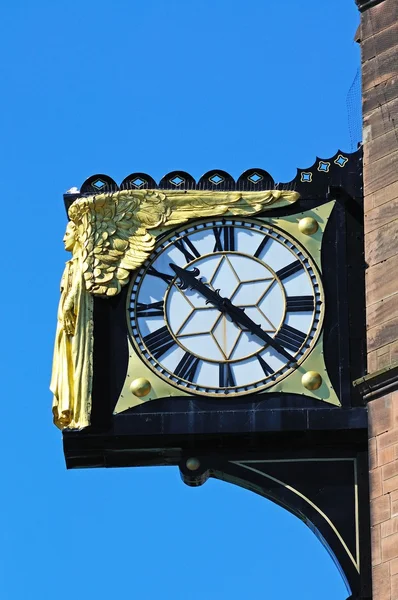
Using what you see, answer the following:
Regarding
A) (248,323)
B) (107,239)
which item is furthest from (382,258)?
(107,239)

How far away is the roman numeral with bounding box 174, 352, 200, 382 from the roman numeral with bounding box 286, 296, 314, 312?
1067mm

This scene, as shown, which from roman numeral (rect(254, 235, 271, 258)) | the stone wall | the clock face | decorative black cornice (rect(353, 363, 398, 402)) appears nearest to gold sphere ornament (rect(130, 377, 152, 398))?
the clock face

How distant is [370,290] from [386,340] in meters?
0.68

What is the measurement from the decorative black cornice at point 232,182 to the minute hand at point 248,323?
131cm

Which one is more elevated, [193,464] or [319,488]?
[193,464]

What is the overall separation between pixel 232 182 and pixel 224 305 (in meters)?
1.40

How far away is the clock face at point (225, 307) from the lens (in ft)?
103

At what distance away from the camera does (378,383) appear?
30.5 metres

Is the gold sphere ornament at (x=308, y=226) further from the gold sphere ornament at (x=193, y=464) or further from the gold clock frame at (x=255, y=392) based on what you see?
the gold sphere ornament at (x=193, y=464)

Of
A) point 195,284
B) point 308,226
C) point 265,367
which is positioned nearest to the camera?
point 265,367

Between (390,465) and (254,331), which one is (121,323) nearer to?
(254,331)

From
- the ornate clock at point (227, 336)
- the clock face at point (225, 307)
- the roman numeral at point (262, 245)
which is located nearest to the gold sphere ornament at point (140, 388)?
the ornate clock at point (227, 336)

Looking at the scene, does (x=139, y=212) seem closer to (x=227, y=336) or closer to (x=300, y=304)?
(x=227, y=336)

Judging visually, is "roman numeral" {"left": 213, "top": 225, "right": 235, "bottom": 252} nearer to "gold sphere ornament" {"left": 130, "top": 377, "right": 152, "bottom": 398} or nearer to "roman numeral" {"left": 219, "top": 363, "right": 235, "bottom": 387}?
"roman numeral" {"left": 219, "top": 363, "right": 235, "bottom": 387}
